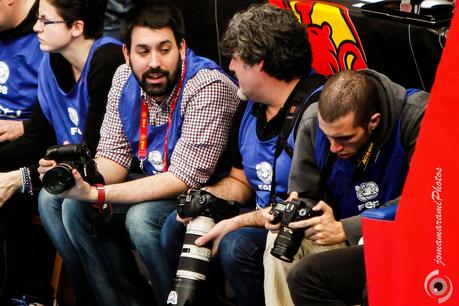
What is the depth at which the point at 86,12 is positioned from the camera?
570 cm

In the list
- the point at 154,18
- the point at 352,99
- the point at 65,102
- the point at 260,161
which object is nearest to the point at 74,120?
the point at 65,102

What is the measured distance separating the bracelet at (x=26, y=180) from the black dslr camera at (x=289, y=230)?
178 centimetres

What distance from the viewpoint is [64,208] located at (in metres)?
5.28

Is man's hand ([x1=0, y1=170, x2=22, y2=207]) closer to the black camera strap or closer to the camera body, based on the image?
the camera body

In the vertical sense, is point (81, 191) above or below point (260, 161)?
below

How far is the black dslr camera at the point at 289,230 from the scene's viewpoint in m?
4.25

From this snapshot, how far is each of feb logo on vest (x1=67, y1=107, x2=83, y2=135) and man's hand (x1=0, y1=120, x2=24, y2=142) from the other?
0.44m

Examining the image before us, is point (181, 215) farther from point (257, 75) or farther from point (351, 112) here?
point (351, 112)

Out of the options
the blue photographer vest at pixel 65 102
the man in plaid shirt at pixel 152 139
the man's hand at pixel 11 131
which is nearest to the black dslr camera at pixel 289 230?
the man in plaid shirt at pixel 152 139

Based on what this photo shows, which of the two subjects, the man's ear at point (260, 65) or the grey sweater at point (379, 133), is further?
the man's ear at point (260, 65)

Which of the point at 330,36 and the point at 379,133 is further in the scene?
the point at 330,36

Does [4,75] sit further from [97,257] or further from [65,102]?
[97,257]

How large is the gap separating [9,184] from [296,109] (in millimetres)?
1720

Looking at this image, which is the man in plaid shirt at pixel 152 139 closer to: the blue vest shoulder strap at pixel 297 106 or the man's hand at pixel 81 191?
the man's hand at pixel 81 191
